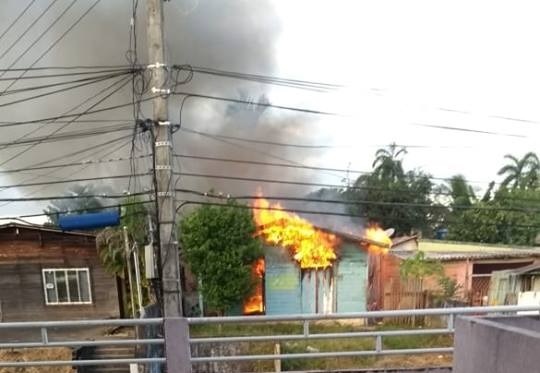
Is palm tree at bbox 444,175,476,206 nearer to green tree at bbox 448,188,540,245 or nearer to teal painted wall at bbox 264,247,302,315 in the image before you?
green tree at bbox 448,188,540,245

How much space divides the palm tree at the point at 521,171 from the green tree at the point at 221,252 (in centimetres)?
2167

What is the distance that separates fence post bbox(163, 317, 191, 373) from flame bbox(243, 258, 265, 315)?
1269cm

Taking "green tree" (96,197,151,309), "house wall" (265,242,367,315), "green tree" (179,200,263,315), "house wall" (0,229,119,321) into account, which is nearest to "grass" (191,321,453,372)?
"green tree" (179,200,263,315)

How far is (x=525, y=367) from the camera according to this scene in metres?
2.15

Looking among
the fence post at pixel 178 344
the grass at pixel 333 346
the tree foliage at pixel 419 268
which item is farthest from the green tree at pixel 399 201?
the fence post at pixel 178 344

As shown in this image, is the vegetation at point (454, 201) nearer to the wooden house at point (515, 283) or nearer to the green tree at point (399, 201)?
the green tree at point (399, 201)

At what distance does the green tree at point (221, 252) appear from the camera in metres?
15.9

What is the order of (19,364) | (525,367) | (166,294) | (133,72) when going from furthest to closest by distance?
(133,72) < (166,294) < (19,364) < (525,367)

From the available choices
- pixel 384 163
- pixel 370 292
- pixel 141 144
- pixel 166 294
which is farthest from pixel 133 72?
pixel 384 163

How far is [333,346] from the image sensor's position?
12.0 m

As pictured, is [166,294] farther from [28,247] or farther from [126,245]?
[28,247]

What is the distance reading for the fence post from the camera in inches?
161

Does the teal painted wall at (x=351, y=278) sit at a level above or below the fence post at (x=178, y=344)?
below

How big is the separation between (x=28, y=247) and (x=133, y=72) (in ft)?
41.2
